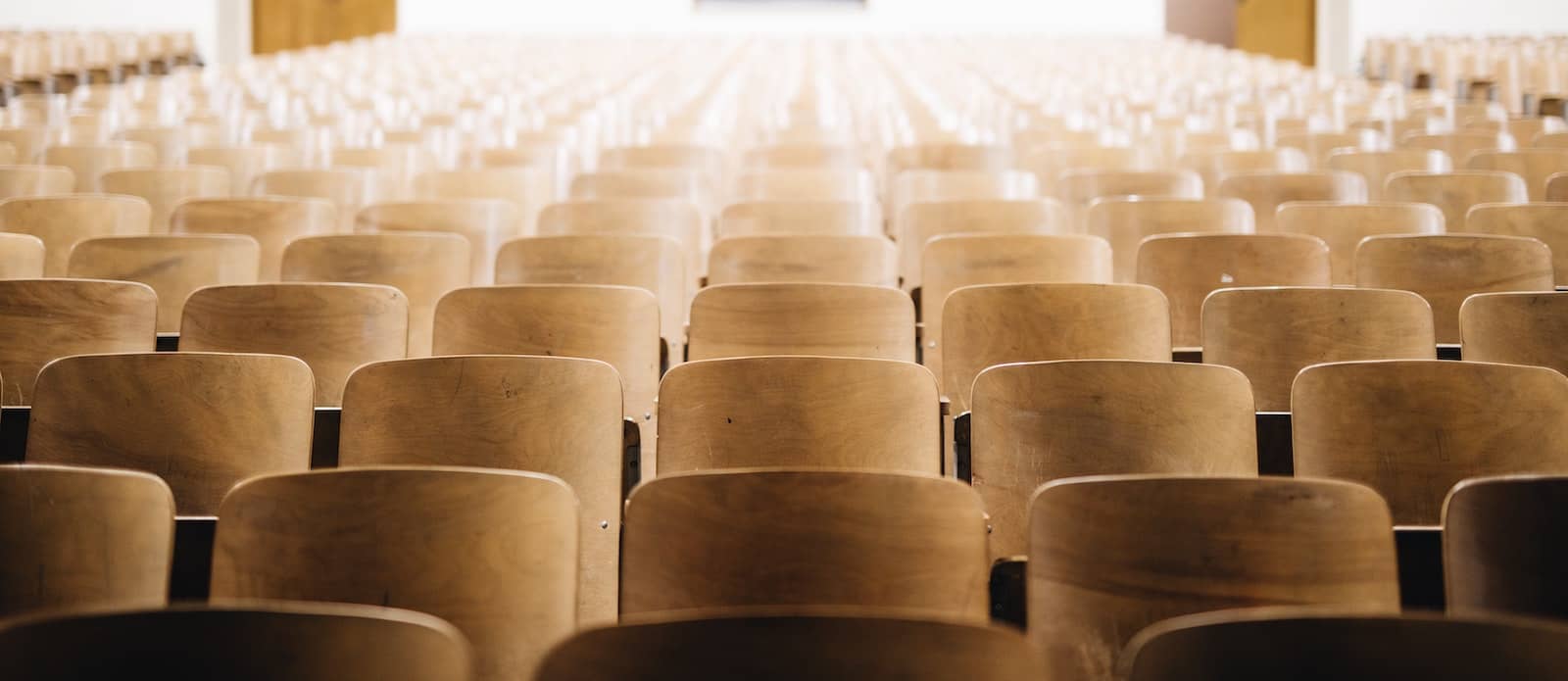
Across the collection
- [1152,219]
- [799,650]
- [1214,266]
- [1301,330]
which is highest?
[1152,219]

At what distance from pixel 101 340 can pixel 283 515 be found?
37.7 inches

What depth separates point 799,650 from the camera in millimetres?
819

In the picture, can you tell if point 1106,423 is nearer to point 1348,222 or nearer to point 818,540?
point 818,540

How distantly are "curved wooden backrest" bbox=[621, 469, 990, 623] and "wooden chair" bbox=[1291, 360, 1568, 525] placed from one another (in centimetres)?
57

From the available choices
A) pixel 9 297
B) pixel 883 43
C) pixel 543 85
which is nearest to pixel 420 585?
pixel 9 297

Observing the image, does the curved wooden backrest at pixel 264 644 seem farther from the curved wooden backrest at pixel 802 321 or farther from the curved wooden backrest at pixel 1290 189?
→ the curved wooden backrest at pixel 1290 189

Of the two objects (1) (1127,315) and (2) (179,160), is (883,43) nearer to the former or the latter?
(2) (179,160)

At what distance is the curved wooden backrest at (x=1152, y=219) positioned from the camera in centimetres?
263

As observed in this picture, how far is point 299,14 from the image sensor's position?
1257 centimetres

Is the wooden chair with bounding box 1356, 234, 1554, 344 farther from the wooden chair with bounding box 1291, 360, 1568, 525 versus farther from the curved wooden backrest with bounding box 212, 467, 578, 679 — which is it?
the curved wooden backrest with bounding box 212, 467, 578, 679

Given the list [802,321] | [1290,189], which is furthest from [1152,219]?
[802,321]

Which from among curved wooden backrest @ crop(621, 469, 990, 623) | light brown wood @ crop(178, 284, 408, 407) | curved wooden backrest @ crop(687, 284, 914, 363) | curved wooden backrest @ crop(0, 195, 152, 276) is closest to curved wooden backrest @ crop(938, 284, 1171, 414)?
curved wooden backrest @ crop(687, 284, 914, 363)

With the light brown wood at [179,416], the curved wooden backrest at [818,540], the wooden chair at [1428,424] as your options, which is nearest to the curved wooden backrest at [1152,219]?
the wooden chair at [1428,424]

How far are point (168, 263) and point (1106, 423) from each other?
66.1 inches
